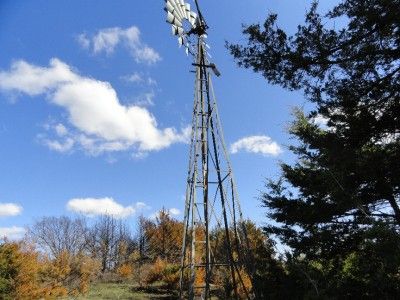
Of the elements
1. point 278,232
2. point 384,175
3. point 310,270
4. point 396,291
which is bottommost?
point 396,291

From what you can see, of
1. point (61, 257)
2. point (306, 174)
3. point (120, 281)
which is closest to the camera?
point (306, 174)

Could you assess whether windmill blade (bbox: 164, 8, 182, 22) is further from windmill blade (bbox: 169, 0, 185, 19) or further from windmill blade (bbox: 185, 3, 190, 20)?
windmill blade (bbox: 185, 3, 190, 20)

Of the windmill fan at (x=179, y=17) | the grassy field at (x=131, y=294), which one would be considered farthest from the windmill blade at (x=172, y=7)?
the grassy field at (x=131, y=294)

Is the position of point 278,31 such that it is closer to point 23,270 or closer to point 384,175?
point 384,175

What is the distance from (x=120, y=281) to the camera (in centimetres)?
2878

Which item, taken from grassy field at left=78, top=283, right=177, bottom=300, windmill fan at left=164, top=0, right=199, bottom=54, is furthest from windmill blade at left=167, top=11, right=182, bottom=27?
grassy field at left=78, top=283, right=177, bottom=300

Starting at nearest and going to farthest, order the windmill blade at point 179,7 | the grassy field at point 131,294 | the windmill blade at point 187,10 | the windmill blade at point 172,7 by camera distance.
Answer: the windmill blade at point 172,7 < the windmill blade at point 179,7 < the windmill blade at point 187,10 < the grassy field at point 131,294


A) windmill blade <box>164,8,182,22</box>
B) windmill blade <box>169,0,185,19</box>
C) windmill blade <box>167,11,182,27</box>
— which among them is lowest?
windmill blade <box>167,11,182,27</box>

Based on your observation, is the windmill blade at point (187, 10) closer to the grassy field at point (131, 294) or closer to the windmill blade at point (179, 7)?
the windmill blade at point (179, 7)

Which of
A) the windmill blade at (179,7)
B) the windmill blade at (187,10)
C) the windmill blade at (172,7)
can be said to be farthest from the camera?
the windmill blade at (187,10)

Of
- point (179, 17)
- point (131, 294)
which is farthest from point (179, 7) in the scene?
point (131, 294)

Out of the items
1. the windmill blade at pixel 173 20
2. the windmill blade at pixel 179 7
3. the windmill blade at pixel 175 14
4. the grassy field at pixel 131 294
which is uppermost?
the windmill blade at pixel 179 7

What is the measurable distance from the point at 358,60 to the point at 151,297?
1764cm

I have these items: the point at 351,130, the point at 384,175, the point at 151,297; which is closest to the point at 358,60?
the point at 351,130
